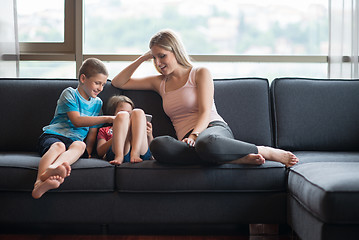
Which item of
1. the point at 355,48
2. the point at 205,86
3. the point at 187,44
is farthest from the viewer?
the point at 187,44

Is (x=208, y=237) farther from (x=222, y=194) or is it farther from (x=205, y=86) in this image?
(x=205, y=86)

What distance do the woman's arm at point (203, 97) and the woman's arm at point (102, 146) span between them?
47cm

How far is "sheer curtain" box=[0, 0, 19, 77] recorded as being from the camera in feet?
10.2

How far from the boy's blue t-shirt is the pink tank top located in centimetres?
44

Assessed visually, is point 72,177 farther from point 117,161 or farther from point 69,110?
point 69,110

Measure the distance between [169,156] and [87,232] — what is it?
600mm

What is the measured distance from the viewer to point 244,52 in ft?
11.0

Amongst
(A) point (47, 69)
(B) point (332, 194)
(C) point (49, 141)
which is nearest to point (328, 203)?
(B) point (332, 194)

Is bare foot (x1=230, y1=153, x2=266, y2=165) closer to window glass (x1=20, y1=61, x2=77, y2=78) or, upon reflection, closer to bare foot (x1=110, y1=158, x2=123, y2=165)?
bare foot (x1=110, y1=158, x2=123, y2=165)

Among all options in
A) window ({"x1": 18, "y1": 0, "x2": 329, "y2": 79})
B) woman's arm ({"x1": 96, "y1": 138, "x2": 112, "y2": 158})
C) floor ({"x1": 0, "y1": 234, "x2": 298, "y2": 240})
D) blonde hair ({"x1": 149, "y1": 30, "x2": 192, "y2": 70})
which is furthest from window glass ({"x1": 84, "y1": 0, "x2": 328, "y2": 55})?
floor ({"x1": 0, "y1": 234, "x2": 298, "y2": 240})

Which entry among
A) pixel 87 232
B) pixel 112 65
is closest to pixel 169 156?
pixel 87 232

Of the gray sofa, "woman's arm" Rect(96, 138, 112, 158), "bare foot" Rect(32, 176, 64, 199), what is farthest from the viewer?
"woman's arm" Rect(96, 138, 112, 158)

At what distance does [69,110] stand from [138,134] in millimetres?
429

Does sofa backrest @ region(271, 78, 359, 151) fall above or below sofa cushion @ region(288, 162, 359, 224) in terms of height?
above
